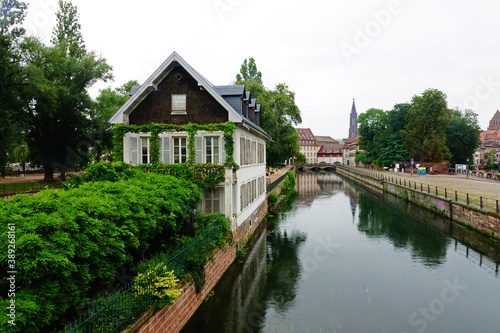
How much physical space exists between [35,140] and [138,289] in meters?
38.6

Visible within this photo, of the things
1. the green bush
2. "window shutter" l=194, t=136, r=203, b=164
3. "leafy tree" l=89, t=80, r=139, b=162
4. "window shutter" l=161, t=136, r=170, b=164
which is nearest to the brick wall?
the green bush

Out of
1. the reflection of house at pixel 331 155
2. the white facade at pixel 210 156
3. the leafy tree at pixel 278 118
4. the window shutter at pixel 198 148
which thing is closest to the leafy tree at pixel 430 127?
the leafy tree at pixel 278 118

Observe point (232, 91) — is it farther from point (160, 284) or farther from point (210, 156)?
point (160, 284)

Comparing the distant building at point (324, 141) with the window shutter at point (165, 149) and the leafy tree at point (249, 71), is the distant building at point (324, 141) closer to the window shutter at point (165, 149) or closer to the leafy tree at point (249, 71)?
the leafy tree at point (249, 71)

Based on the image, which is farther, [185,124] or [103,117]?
[103,117]

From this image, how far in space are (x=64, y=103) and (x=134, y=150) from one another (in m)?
23.6

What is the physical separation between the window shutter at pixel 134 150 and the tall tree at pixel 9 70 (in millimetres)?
14511

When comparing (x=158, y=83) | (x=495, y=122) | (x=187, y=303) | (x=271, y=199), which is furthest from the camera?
(x=495, y=122)

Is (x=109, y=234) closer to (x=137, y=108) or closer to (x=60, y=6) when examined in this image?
(x=137, y=108)

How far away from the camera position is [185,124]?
57.3ft

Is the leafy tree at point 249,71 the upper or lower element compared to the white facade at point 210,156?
upper

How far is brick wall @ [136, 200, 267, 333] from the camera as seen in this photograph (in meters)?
8.48

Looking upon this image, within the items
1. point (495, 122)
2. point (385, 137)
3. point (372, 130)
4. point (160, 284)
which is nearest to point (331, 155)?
point (372, 130)

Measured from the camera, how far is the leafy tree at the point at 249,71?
5172 centimetres
